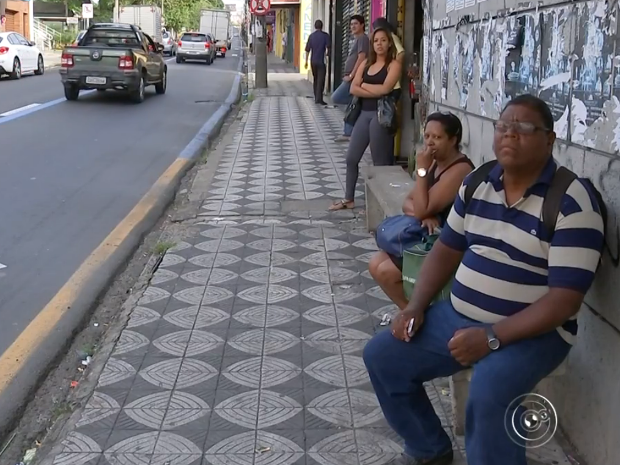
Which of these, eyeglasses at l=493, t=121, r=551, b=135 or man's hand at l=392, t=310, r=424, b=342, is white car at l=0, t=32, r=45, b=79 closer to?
man's hand at l=392, t=310, r=424, b=342

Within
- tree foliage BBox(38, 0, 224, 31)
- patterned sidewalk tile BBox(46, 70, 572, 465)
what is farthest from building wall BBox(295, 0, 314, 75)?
tree foliage BBox(38, 0, 224, 31)

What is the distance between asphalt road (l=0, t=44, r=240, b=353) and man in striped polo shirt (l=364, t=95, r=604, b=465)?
287 cm

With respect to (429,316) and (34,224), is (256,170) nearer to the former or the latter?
(34,224)

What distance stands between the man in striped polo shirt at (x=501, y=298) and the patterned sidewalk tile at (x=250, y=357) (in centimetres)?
A: 57

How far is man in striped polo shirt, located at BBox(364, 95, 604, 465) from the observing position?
2.78 meters

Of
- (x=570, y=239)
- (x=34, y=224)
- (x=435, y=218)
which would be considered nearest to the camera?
(x=570, y=239)

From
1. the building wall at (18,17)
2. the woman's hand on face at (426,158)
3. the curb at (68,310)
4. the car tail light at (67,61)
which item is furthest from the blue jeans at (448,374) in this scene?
the building wall at (18,17)

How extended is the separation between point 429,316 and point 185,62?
4203cm

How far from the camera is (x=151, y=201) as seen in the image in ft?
28.9

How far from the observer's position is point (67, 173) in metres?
10.1

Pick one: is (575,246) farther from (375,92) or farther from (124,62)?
(124,62)

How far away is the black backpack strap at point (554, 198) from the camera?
2822 millimetres

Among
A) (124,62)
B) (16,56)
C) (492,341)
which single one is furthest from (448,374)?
(16,56)

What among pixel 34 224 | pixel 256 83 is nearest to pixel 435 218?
pixel 34 224
